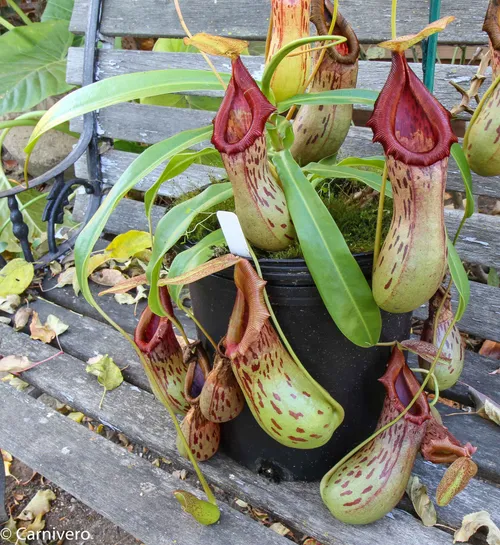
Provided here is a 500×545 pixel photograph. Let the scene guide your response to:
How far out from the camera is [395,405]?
2.19 feet

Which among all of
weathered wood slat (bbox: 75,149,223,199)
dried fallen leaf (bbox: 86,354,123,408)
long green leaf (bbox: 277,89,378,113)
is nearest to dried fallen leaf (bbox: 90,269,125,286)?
weathered wood slat (bbox: 75,149,223,199)

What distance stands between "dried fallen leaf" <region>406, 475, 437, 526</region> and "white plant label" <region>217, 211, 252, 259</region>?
0.42 metres

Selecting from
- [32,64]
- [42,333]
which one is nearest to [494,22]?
[42,333]

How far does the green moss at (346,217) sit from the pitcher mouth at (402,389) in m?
0.15

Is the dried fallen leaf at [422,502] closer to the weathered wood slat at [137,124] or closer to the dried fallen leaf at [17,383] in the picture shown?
the dried fallen leaf at [17,383]

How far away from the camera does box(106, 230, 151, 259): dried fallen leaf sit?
1304 mm

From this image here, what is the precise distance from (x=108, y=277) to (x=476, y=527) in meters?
1.02

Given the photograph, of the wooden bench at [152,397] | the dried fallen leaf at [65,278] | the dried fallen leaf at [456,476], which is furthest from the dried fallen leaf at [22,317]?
the dried fallen leaf at [456,476]

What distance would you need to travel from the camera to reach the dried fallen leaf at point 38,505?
1.03m

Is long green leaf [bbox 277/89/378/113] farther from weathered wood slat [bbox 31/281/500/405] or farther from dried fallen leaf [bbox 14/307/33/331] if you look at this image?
dried fallen leaf [bbox 14/307/33/331]

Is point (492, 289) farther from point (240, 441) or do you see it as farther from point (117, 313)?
point (117, 313)

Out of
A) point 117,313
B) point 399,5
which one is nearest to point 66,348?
point 117,313

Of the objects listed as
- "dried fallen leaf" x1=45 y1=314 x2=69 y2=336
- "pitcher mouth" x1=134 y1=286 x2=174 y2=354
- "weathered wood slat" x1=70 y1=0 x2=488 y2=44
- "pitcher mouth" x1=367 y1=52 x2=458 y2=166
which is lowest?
"dried fallen leaf" x1=45 y1=314 x2=69 y2=336

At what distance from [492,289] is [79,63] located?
4.00ft
